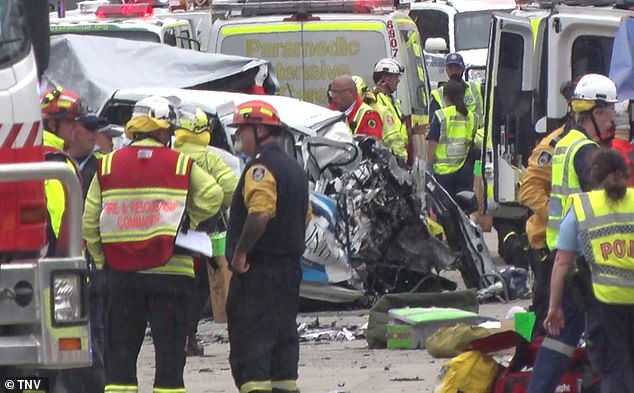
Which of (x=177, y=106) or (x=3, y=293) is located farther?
(x=177, y=106)

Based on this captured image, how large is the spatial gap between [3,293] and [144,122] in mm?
2809

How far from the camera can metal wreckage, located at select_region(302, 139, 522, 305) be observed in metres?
14.7

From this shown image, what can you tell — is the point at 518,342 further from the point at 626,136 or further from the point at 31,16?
the point at 31,16

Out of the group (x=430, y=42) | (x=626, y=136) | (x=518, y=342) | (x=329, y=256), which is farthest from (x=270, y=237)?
(x=430, y=42)

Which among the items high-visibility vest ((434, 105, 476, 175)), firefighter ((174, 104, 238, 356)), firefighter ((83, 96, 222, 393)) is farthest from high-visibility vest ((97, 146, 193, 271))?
high-visibility vest ((434, 105, 476, 175))

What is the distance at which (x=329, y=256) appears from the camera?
47.9ft

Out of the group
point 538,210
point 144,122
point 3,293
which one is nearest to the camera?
point 3,293

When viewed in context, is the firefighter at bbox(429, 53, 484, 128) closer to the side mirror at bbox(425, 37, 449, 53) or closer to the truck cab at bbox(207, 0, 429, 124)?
the truck cab at bbox(207, 0, 429, 124)

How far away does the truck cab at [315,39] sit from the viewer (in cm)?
1766

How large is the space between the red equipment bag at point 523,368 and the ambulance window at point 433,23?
19.4 metres

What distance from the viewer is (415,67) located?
18.8 m

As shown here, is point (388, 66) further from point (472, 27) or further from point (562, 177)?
point (472, 27)

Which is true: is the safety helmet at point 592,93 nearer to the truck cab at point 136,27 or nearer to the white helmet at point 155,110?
the white helmet at point 155,110

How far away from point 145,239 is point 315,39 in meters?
7.94
